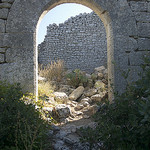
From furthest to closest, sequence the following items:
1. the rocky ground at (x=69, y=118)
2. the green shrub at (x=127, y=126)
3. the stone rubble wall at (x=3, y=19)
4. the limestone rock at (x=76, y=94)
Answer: the limestone rock at (x=76, y=94), the stone rubble wall at (x=3, y=19), the rocky ground at (x=69, y=118), the green shrub at (x=127, y=126)

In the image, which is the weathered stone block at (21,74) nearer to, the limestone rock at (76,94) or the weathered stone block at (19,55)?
the weathered stone block at (19,55)

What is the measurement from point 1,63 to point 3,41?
19.2 inches

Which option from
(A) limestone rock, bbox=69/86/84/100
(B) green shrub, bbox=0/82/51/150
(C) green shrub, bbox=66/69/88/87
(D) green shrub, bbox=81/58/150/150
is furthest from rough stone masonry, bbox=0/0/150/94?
(C) green shrub, bbox=66/69/88/87

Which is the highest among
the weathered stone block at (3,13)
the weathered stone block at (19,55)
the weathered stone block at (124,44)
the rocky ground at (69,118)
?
the weathered stone block at (3,13)

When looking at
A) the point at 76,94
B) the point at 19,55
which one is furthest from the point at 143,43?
the point at 76,94

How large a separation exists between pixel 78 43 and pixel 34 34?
711 cm

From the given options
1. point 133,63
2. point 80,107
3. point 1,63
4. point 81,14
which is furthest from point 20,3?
point 81,14

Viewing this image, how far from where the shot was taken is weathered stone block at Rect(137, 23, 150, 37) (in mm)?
3836

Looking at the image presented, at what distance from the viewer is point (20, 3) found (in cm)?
360

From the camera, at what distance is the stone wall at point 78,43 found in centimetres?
1043

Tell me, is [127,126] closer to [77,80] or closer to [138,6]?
[138,6]

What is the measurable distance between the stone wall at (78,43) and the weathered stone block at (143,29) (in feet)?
21.4

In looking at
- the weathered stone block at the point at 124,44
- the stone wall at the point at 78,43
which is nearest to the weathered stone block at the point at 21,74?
the weathered stone block at the point at 124,44

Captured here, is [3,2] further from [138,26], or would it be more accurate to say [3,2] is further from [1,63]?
[138,26]
